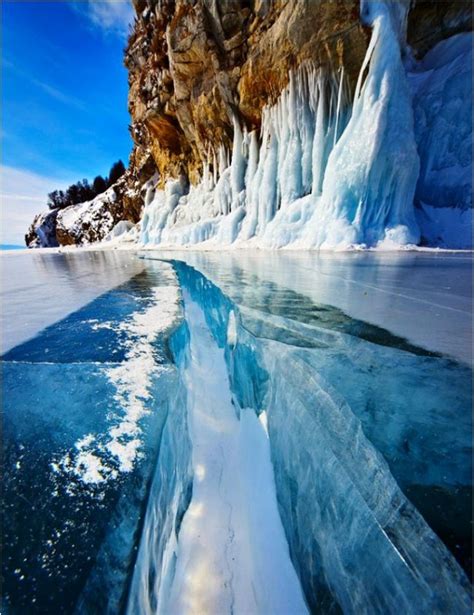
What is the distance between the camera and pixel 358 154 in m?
8.91

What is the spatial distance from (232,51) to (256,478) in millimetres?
16880

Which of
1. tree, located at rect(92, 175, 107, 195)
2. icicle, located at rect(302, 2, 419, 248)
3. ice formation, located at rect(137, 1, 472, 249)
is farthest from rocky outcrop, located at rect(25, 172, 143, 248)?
icicle, located at rect(302, 2, 419, 248)

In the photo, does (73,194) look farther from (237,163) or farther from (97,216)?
(237,163)

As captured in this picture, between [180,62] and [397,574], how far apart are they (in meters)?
19.3

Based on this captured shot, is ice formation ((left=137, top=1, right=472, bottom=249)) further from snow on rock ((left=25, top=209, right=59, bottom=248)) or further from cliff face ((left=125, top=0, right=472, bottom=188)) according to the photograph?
snow on rock ((left=25, top=209, right=59, bottom=248))

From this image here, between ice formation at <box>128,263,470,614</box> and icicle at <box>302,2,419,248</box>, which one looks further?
icicle at <box>302,2,419,248</box>

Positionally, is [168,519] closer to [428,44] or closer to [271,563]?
[271,563]

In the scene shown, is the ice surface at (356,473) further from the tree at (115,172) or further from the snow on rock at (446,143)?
the tree at (115,172)

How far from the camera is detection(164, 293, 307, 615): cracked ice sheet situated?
1.08 meters

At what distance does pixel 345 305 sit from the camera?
2258mm

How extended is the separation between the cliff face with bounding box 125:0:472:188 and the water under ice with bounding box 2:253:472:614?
38.9 feet

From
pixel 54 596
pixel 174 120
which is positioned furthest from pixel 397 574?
pixel 174 120

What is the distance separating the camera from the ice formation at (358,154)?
8641mm

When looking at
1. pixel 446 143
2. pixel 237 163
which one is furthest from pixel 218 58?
pixel 446 143
